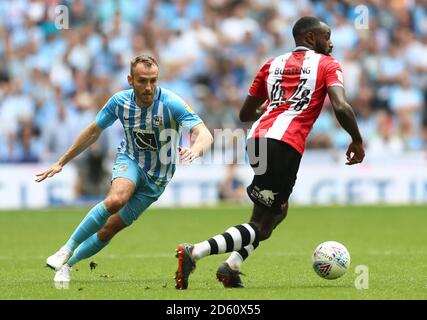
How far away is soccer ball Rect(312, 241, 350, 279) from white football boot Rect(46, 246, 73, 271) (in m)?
2.21

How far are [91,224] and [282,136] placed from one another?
1.92 metres

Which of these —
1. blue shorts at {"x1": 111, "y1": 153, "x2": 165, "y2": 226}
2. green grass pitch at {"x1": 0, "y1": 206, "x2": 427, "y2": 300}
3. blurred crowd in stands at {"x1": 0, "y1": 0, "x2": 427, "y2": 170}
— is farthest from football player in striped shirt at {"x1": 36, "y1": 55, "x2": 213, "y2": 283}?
blurred crowd in stands at {"x1": 0, "y1": 0, "x2": 427, "y2": 170}

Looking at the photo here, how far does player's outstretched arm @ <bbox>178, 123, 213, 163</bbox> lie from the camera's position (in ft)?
27.0

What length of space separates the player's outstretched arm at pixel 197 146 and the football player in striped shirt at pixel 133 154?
0.17 metres

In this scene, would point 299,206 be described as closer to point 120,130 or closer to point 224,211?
point 224,211

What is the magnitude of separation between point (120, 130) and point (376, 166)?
16.9ft

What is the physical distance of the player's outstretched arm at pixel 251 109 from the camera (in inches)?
379

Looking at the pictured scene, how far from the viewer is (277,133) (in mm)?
9008

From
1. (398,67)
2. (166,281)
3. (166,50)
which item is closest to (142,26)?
(166,50)

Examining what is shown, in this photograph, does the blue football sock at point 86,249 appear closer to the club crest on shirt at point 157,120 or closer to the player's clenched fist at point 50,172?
the player's clenched fist at point 50,172

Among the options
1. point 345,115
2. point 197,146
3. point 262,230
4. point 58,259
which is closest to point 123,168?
point 58,259

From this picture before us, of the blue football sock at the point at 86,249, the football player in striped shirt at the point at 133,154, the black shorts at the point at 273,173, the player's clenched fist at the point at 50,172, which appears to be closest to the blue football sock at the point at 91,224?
the football player in striped shirt at the point at 133,154

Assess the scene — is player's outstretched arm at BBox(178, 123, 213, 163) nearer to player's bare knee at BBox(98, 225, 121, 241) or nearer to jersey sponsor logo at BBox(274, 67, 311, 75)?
jersey sponsor logo at BBox(274, 67, 311, 75)

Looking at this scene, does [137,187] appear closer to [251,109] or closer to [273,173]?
[251,109]
